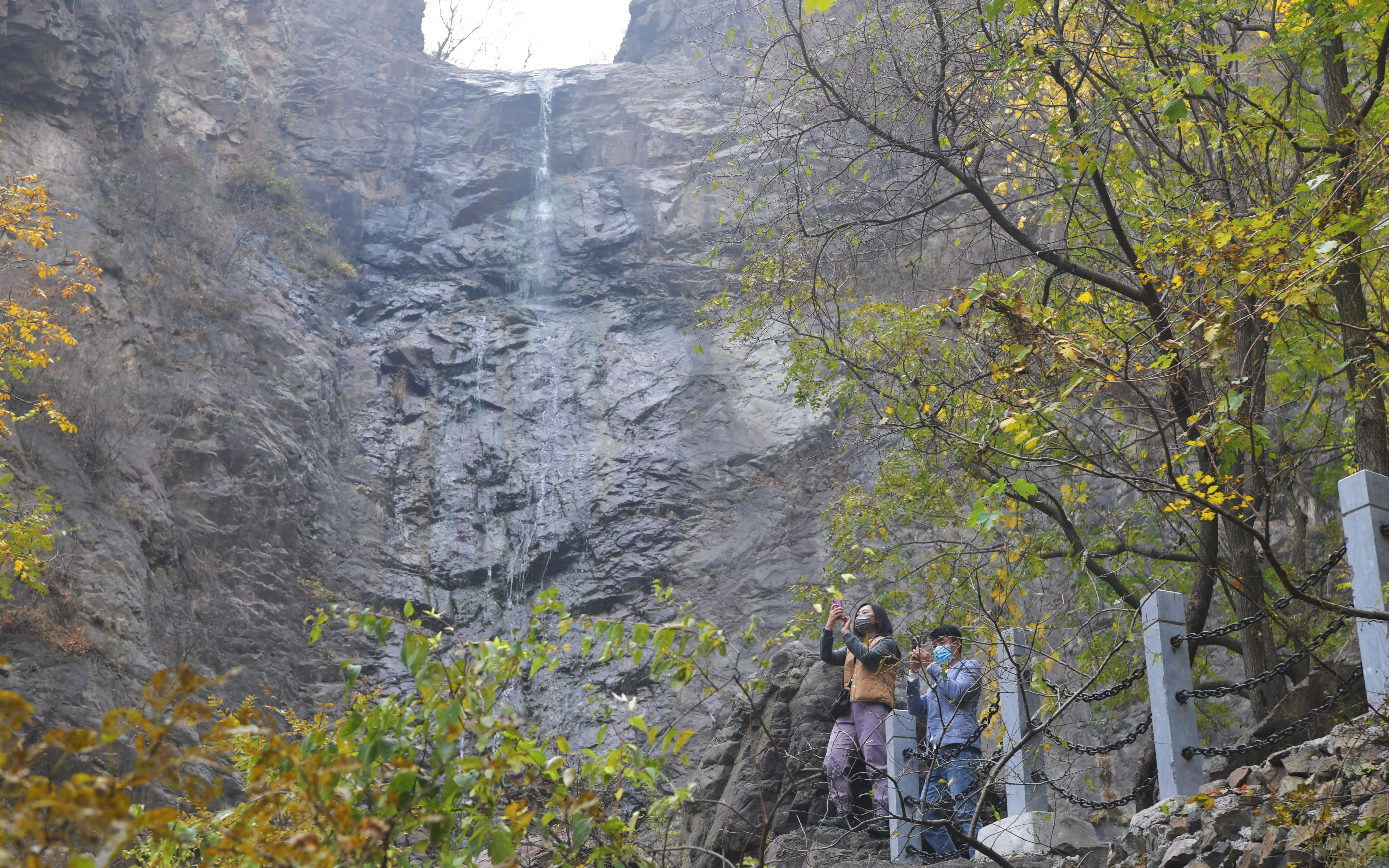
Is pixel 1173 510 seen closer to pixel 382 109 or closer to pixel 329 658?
pixel 329 658

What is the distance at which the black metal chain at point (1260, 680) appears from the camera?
4.24m

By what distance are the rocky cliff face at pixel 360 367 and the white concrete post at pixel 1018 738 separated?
35.0 feet

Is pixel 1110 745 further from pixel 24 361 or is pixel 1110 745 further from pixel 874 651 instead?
pixel 24 361

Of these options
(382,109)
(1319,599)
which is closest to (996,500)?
(1319,599)

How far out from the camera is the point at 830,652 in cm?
764

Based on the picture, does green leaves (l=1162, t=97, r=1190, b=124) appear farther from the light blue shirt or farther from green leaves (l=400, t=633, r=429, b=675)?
green leaves (l=400, t=633, r=429, b=675)

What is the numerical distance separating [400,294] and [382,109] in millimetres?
6624

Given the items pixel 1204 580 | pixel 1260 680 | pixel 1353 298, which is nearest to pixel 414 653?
pixel 1260 680

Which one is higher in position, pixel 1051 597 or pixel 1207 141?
pixel 1207 141

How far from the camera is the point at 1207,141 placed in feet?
26.1

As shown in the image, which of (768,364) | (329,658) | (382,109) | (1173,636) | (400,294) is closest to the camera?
(1173,636)

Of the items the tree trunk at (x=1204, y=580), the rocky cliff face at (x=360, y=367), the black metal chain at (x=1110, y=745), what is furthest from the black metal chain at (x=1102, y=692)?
the rocky cliff face at (x=360, y=367)

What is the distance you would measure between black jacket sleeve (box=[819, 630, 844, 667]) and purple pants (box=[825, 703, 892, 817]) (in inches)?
17.6

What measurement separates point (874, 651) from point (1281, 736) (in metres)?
2.84
